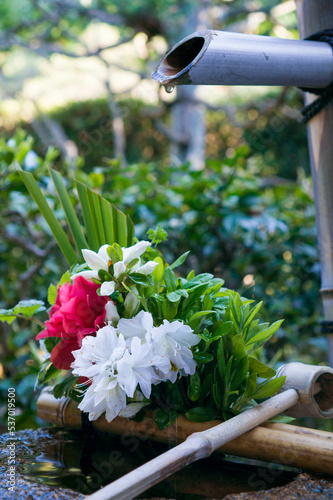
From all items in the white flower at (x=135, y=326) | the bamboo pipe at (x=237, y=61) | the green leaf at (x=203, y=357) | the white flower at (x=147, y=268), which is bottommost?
the green leaf at (x=203, y=357)

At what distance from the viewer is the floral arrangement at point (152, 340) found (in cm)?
59

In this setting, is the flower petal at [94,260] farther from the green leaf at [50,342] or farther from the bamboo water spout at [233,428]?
the bamboo water spout at [233,428]

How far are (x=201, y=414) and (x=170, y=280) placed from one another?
0.68 feet

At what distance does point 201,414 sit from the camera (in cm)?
66

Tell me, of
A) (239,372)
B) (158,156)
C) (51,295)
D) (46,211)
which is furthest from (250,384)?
(158,156)

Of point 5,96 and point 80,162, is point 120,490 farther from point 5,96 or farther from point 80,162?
point 5,96

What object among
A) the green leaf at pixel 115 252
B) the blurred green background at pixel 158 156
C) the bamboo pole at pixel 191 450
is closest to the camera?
the bamboo pole at pixel 191 450

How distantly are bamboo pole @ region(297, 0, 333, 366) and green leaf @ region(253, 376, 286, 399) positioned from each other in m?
0.26

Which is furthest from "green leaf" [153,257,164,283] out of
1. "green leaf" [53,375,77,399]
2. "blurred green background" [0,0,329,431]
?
"blurred green background" [0,0,329,431]

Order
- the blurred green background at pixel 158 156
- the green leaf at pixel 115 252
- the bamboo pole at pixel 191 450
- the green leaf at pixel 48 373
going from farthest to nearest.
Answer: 1. the blurred green background at pixel 158 156
2. the green leaf at pixel 48 373
3. the green leaf at pixel 115 252
4. the bamboo pole at pixel 191 450

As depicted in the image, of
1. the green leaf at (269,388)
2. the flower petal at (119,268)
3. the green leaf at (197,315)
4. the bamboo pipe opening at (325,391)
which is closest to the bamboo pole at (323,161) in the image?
the bamboo pipe opening at (325,391)

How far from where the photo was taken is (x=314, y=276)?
1.67 metres

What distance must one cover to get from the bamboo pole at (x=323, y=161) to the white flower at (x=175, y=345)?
15.1 inches

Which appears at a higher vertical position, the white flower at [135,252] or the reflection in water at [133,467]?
the white flower at [135,252]
